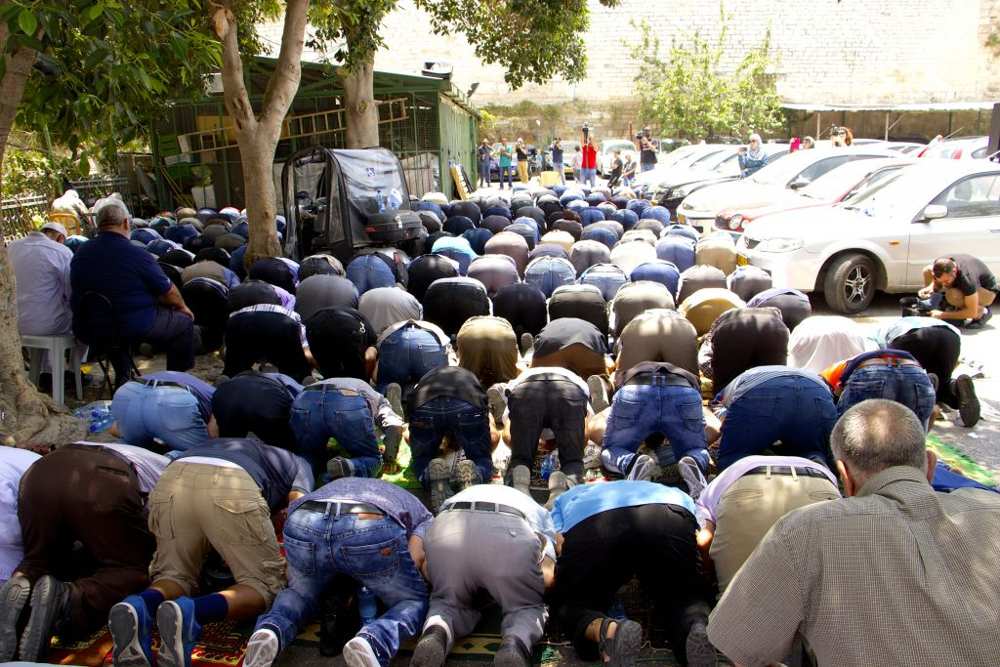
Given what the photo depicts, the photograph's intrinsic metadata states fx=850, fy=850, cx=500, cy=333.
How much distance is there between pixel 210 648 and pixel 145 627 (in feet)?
1.68

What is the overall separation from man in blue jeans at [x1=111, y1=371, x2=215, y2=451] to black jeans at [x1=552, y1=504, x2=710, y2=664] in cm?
274

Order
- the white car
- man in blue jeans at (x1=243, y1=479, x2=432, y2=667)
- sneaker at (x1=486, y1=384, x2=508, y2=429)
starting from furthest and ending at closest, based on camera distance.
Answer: the white car
sneaker at (x1=486, y1=384, x2=508, y2=429)
man in blue jeans at (x1=243, y1=479, x2=432, y2=667)

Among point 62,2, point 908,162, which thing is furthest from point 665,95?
point 62,2

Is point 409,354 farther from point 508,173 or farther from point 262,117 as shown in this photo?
point 508,173

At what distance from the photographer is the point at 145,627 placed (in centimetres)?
372

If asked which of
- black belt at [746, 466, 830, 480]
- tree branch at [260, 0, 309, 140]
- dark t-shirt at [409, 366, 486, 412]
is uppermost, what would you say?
tree branch at [260, 0, 309, 140]

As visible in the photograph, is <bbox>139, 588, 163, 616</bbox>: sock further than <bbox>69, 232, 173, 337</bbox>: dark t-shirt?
No

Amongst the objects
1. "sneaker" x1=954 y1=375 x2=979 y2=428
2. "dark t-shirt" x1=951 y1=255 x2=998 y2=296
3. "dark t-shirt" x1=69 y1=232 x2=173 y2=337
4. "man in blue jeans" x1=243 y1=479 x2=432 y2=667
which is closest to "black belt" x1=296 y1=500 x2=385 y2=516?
"man in blue jeans" x1=243 y1=479 x2=432 y2=667

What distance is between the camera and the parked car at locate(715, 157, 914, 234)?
1227 cm

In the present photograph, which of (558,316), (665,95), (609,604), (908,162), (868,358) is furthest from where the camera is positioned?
(665,95)

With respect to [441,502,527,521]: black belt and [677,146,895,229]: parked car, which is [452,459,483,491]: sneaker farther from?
[677,146,895,229]: parked car

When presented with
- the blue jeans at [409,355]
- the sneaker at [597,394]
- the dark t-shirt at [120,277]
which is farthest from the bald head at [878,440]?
the dark t-shirt at [120,277]

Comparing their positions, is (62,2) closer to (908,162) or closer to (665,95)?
(908,162)

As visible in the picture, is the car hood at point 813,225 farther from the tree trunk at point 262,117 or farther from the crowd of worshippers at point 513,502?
the tree trunk at point 262,117
